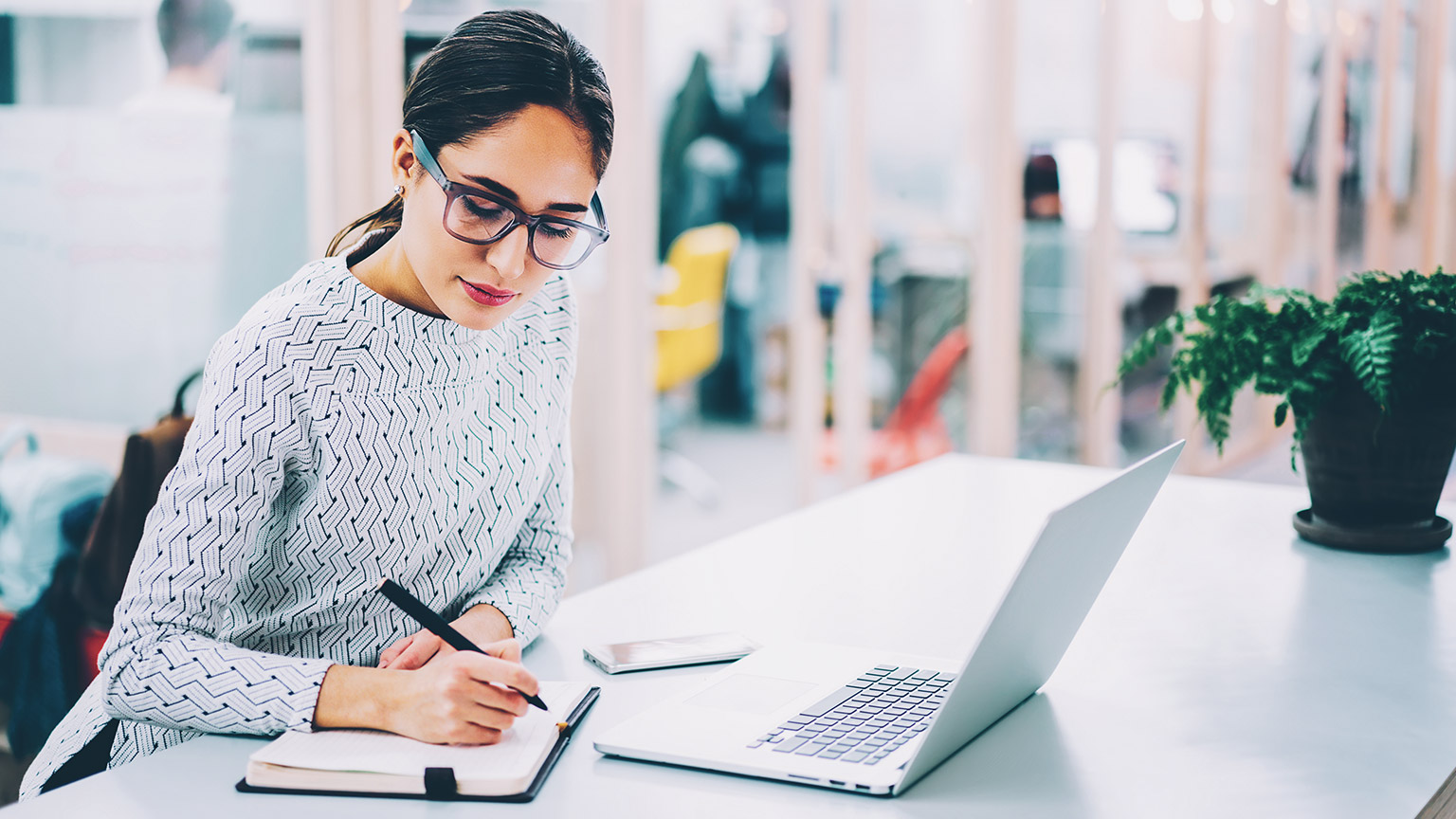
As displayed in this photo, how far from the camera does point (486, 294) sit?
3.92 feet

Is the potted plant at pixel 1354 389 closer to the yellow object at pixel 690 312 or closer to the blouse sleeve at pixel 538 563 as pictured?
the blouse sleeve at pixel 538 563

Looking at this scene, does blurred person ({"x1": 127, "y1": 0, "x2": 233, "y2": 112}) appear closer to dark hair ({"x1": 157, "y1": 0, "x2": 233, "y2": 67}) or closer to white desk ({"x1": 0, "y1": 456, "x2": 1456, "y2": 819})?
dark hair ({"x1": 157, "y1": 0, "x2": 233, "y2": 67})

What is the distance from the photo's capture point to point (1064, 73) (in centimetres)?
471

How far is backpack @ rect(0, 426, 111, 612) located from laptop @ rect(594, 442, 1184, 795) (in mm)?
1700

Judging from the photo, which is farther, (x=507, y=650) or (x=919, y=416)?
(x=919, y=416)

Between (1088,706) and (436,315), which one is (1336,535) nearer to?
(1088,706)

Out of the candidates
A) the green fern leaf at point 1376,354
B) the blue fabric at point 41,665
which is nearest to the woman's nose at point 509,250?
the green fern leaf at point 1376,354

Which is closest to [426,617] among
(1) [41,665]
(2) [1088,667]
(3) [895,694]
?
(3) [895,694]

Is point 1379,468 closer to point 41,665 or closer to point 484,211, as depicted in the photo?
point 484,211

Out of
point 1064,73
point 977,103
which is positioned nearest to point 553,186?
point 977,103

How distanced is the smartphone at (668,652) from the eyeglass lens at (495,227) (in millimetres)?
370

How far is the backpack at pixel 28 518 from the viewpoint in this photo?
2381 mm

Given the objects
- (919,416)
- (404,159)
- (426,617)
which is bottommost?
(919,416)

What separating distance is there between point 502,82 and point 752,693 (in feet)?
1.86
